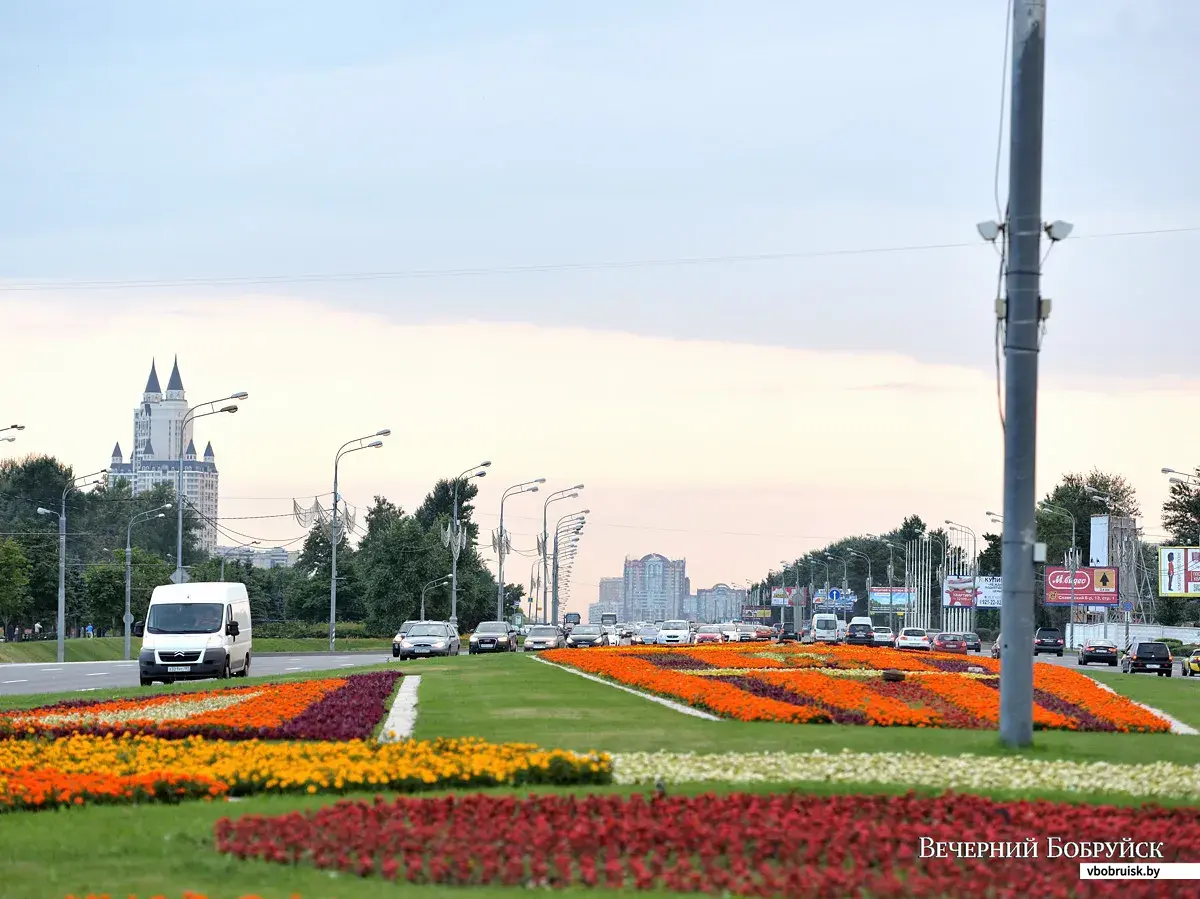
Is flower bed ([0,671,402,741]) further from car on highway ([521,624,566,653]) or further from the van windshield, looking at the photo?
car on highway ([521,624,566,653])

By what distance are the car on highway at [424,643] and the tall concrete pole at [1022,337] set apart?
41097mm

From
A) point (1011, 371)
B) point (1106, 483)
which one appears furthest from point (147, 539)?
point (1011, 371)

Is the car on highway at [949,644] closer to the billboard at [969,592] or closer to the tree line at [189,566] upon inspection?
the tree line at [189,566]

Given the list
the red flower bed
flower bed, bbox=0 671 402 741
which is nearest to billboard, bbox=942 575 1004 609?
flower bed, bbox=0 671 402 741

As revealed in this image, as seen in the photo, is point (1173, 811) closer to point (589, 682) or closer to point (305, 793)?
point (305, 793)

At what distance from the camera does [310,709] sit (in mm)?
21062

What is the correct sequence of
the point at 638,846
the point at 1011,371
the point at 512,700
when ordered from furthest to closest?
the point at 512,700, the point at 1011,371, the point at 638,846

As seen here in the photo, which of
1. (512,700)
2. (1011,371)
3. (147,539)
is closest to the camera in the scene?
(1011,371)

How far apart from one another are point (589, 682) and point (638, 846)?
20.9m

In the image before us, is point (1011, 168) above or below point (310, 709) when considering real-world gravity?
above

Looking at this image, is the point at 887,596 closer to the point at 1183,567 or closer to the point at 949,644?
the point at 1183,567

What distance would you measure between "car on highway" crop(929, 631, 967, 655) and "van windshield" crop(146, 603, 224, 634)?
1839 inches

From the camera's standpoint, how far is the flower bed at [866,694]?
20.0m

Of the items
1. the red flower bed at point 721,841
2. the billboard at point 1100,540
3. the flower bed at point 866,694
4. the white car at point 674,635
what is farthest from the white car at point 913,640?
the red flower bed at point 721,841
